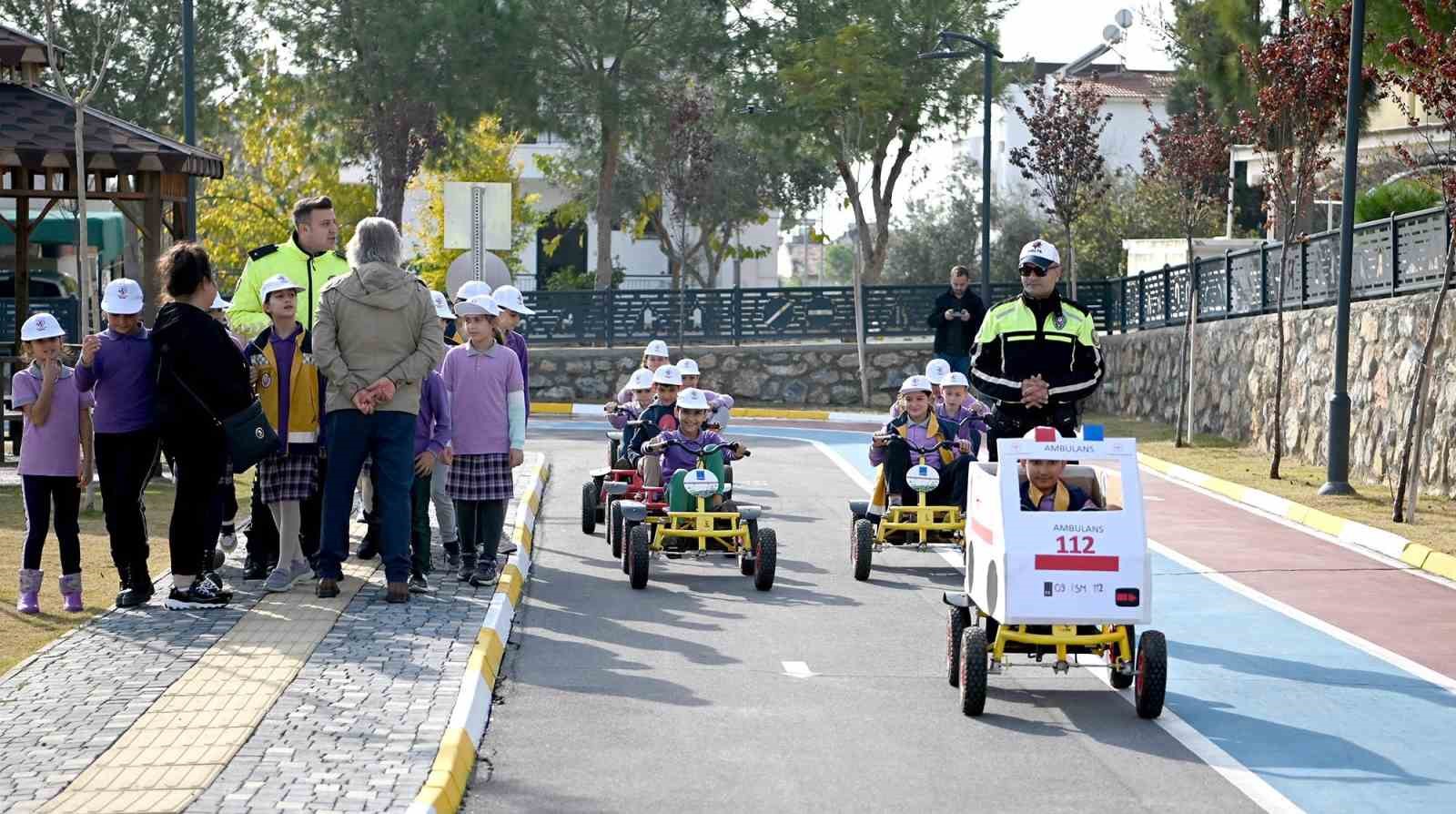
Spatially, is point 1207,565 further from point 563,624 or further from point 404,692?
point 404,692

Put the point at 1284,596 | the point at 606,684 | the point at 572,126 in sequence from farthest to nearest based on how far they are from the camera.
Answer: the point at 572,126
the point at 1284,596
the point at 606,684

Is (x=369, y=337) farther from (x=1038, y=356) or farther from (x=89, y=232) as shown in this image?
(x=89, y=232)

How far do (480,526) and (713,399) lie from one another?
11.8ft

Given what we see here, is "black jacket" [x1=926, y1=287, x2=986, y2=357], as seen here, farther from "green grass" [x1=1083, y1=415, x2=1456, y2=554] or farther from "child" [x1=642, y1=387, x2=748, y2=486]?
"child" [x1=642, y1=387, x2=748, y2=486]

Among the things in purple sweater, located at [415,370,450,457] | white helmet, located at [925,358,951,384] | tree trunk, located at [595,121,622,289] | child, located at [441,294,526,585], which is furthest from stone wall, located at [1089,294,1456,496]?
tree trunk, located at [595,121,622,289]

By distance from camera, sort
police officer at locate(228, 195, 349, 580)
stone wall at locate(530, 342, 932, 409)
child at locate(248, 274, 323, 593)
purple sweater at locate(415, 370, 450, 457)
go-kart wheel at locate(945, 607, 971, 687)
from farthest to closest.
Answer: stone wall at locate(530, 342, 932, 409) < purple sweater at locate(415, 370, 450, 457) < police officer at locate(228, 195, 349, 580) < child at locate(248, 274, 323, 593) < go-kart wheel at locate(945, 607, 971, 687)

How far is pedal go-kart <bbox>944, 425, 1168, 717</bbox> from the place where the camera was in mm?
8672

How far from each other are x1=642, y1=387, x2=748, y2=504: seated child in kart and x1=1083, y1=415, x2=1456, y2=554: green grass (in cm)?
545

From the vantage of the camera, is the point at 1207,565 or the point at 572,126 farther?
the point at 572,126

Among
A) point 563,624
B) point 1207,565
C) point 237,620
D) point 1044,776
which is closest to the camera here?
point 1044,776

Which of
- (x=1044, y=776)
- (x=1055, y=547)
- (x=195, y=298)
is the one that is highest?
(x=195, y=298)

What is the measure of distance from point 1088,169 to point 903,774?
2620cm

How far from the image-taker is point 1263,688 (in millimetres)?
9500

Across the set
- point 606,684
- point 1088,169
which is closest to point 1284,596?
point 606,684
